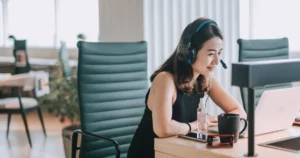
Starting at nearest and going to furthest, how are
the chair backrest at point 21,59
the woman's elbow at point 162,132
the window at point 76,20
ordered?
Answer: the woman's elbow at point 162,132 → the chair backrest at point 21,59 → the window at point 76,20

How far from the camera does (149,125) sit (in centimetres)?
226

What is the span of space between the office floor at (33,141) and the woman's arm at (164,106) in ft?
8.60

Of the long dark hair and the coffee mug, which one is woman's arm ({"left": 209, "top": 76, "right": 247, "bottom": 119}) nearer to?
the long dark hair

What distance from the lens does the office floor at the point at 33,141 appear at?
4.70m

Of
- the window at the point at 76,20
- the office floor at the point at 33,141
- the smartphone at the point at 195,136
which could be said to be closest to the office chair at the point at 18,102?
the office floor at the point at 33,141

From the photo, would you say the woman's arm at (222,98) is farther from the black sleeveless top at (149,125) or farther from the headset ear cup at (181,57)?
the headset ear cup at (181,57)

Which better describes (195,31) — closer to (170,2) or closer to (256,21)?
(170,2)

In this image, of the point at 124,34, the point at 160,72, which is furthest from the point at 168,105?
the point at 124,34

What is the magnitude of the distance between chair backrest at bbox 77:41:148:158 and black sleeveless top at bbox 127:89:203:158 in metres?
0.26

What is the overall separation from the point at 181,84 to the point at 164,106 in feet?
0.60

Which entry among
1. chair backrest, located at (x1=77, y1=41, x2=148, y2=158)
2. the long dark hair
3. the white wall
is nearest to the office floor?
the white wall

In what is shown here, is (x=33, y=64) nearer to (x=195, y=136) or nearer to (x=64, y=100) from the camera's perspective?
(x=64, y=100)

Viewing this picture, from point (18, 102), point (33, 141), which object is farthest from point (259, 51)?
point (33, 141)

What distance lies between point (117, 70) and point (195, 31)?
56 cm
